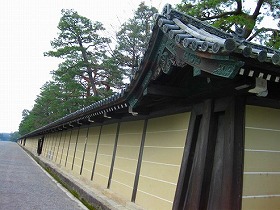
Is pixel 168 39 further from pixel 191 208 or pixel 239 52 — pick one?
pixel 191 208

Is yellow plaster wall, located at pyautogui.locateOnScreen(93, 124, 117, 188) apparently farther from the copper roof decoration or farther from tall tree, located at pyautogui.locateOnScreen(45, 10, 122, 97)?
tall tree, located at pyautogui.locateOnScreen(45, 10, 122, 97)

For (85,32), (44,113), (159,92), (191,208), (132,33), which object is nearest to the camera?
(191,208)

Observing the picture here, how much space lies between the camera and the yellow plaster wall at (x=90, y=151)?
1241 cm

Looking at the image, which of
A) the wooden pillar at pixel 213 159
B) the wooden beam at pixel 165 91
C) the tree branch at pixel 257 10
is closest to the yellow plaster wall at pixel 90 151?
the wooden beam at pixel 165 91

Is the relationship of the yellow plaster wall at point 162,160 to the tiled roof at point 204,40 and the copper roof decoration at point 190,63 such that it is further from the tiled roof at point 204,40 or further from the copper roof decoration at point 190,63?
the tiled roof at point 204,40

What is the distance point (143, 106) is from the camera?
726 centimetres

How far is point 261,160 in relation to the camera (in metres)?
4.94

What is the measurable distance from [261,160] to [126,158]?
177 inches

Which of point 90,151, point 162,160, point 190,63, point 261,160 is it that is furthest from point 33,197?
point 190,63

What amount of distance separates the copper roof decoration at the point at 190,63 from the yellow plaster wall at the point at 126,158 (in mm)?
1280

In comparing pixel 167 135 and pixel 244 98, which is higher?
pixel 244 98

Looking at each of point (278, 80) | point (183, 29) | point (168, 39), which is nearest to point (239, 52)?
point (278, 80)

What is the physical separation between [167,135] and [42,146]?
114 ft

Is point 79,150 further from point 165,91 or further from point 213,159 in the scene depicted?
point 213,159
